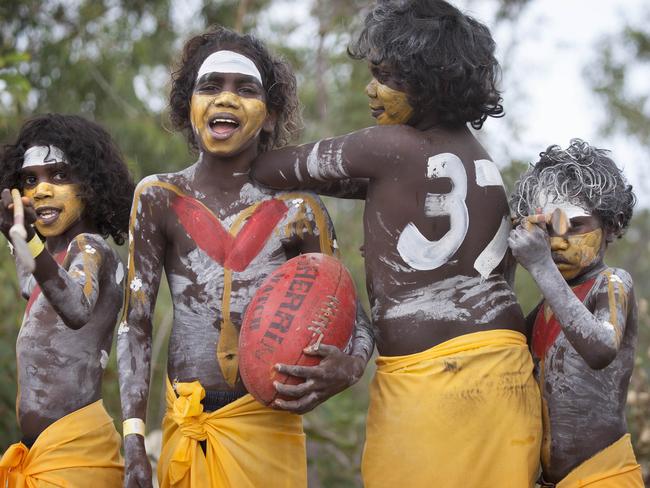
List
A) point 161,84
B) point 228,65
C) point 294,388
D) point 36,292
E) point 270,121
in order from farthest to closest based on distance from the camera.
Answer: point 161,84, point 36,292, point 270,121, point 228,65, point 294,388

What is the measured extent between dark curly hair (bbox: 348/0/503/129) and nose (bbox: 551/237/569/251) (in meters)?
0.51

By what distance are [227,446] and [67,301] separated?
0.77 meters

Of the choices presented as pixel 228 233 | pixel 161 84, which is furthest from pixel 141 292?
pixel 161 84

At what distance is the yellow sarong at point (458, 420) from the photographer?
312 centimetres

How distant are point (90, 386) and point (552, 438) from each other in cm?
180

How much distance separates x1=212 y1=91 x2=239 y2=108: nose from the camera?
3.57 m

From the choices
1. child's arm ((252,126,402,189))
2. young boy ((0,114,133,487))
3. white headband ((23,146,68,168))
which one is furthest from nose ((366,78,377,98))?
white headband ((23,146,68,168))

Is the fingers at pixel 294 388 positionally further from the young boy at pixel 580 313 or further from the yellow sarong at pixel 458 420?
the young boy at pixel 580 313

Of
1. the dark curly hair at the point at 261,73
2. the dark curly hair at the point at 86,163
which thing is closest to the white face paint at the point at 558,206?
the dark curly hair at the point at 261,73

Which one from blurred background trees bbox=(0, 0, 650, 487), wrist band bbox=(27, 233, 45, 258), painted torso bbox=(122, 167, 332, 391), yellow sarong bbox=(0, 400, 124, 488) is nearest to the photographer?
wrist band bbox=(27, 233, 45, 258)

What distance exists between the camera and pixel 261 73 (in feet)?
12.3

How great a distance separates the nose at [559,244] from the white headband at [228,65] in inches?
49.4

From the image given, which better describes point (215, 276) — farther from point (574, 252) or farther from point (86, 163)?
point (574, 252)

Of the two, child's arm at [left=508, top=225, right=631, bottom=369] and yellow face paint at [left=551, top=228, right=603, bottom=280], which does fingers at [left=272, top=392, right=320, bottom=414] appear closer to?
child's arm at [left=508, top=225, right=631, bottom=369]
